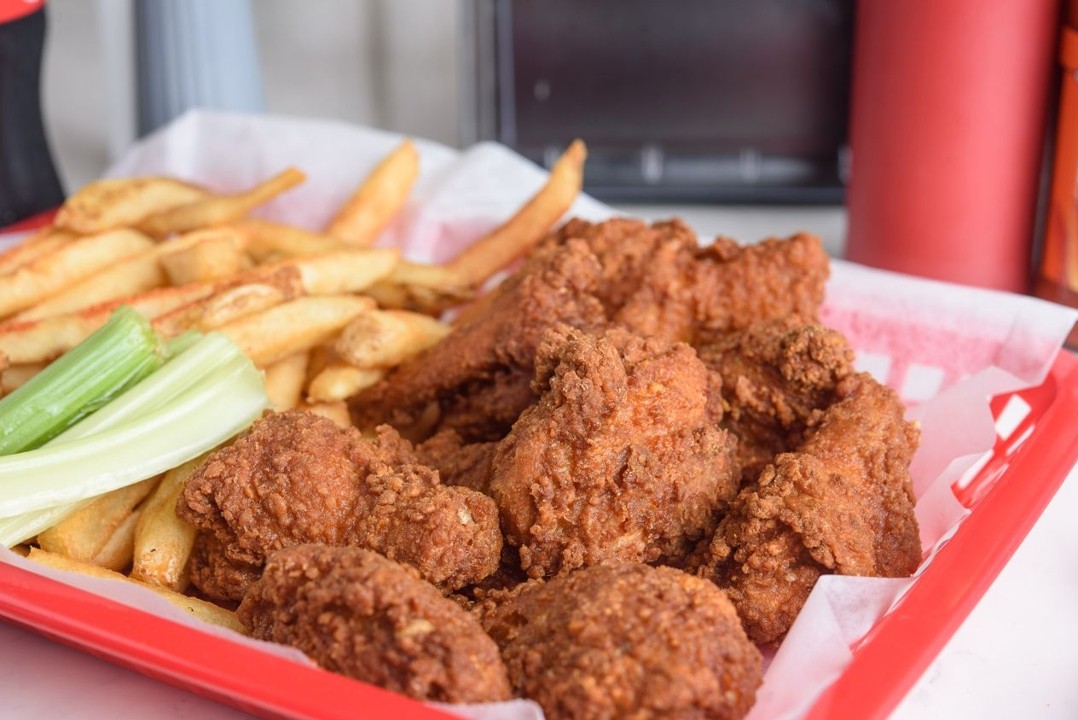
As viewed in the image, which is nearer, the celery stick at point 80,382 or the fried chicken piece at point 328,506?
the fried chicken piece at point 328,506

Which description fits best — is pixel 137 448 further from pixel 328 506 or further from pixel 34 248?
pixel 34 248

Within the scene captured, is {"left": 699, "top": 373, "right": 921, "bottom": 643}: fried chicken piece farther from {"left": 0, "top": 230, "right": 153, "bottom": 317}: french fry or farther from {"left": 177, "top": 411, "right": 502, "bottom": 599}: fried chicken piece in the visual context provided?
{"left": 0, "top": 230, "right": 153, "bottom": 317}: french fry

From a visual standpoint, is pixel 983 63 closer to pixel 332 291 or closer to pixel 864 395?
pixel 864 395

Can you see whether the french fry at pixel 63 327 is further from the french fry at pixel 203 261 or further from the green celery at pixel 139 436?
the green celery at pixel 139 436

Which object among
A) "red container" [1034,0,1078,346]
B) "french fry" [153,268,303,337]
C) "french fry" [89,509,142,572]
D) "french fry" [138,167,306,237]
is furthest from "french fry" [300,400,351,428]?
"red container" [1034,0,1078,346]

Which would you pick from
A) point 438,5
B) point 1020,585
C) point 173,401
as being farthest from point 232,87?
point 1020,585

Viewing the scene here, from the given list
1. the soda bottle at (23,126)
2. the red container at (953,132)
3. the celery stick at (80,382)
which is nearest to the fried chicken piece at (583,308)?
the celery stick at (80,382)
